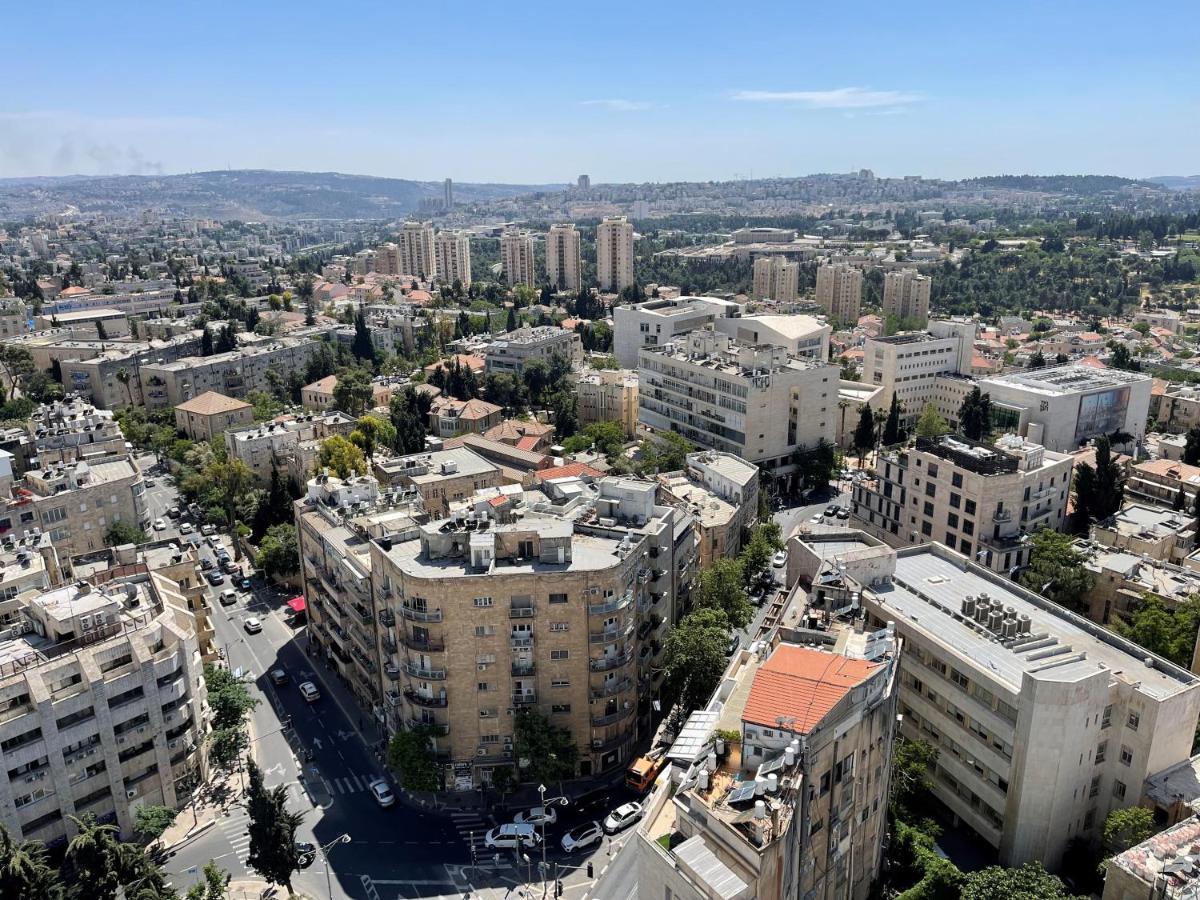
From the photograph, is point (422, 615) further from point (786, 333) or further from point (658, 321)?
point (658, 321)

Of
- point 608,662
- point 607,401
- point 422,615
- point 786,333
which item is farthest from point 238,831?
point 786,333

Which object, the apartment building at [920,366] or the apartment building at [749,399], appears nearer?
the apartment building at [749,399]

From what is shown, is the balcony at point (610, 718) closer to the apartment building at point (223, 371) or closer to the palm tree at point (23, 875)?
the palm tree at point (23, 875)

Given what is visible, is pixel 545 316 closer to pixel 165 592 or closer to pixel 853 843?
pixel 165 592

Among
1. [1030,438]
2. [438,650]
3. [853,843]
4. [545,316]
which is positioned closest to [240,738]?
[438,650]

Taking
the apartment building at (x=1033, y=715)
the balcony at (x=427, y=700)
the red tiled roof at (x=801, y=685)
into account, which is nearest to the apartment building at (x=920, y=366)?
the apartment building at (x=1033, y=715)

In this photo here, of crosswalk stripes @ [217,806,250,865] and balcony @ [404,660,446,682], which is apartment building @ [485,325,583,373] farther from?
crosswalk stripes @ [217,806,250,865]
